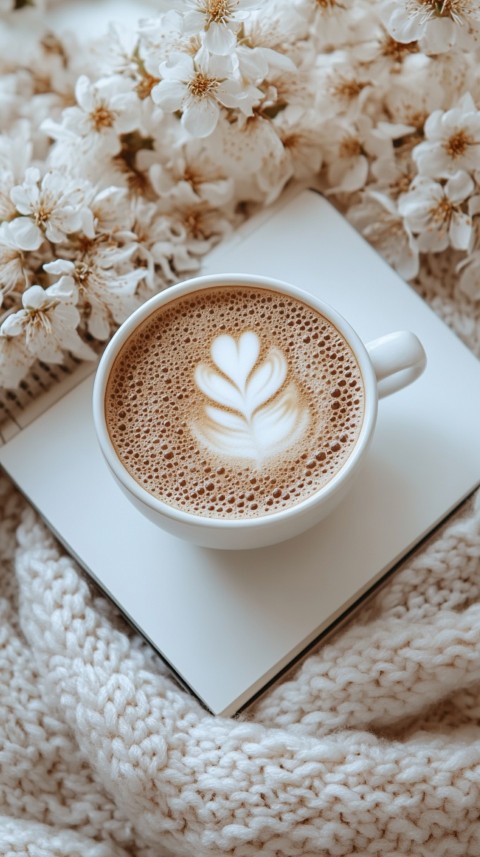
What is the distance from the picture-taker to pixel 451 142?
860mm

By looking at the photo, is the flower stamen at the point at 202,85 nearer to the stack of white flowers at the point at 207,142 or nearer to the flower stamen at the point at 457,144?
the stack of white flowers at the point at 207,142

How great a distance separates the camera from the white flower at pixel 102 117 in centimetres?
86

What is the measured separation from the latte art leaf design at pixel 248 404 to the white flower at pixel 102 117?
25cm

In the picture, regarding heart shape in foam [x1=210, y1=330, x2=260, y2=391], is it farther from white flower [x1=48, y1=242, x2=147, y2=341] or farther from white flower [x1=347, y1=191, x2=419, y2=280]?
white flower [x1=347, y1=191, x2=419, y2=280]

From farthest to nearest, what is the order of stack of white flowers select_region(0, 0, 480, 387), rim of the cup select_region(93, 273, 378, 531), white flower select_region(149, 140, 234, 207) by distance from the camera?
white flower select_region(149, 140, 234, 207), stack of white flowers select_region(0, 0, 480, 387), rim of the cup select_region(93, 273, 378, 531)

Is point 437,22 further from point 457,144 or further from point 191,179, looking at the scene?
point 191,179

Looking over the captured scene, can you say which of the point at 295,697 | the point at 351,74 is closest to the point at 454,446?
the point at 295,697

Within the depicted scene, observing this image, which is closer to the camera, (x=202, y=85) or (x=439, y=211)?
(x=202, y=85)

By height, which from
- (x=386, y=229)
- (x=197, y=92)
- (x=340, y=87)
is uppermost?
(x=197, y=92)

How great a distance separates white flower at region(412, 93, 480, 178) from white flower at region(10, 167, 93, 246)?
0.32 meters

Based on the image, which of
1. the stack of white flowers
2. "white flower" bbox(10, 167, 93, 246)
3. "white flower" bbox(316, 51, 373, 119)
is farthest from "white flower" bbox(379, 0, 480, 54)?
"white flower" bbox(10, 167, 93, 246)

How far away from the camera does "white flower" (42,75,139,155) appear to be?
86 centimetres

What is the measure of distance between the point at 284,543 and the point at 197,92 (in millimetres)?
385

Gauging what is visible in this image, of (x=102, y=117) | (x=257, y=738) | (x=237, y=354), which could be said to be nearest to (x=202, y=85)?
(x=102, y=117)
